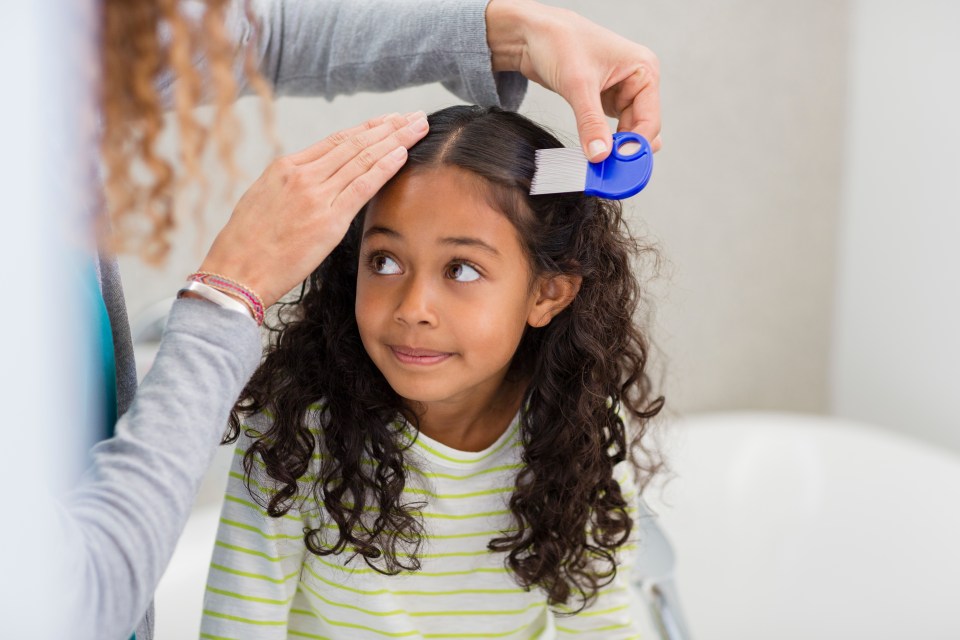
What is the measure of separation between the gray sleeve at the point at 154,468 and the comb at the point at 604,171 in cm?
29

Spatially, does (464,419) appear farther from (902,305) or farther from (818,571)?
(902,305)

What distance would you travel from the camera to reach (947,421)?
6.22 ft

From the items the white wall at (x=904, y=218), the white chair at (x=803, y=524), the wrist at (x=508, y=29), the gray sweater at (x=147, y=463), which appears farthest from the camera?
the white wall at (x=904, y=218)

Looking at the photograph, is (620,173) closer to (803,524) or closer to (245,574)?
(245,574)

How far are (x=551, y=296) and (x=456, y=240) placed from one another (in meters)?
0.14

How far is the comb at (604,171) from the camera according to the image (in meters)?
0.73

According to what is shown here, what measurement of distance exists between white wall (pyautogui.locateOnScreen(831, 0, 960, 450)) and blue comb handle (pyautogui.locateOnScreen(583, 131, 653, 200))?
1316 mm

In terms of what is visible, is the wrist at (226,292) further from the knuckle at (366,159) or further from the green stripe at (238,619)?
the green stripe at (238,619)

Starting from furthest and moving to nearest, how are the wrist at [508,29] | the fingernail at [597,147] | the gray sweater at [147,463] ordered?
the wrist at [508,29] → the fingernail at [597,147] → the gray sweater at [147,463]

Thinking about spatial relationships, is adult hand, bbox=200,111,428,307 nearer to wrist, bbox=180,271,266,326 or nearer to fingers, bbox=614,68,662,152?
wrist, bbox=180,271,266,326

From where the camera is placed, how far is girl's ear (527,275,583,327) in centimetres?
86

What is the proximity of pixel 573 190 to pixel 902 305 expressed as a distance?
4.74 feet

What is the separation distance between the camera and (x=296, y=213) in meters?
0.66

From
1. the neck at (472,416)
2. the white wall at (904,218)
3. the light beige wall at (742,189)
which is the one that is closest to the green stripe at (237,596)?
the neck at (472,416)
